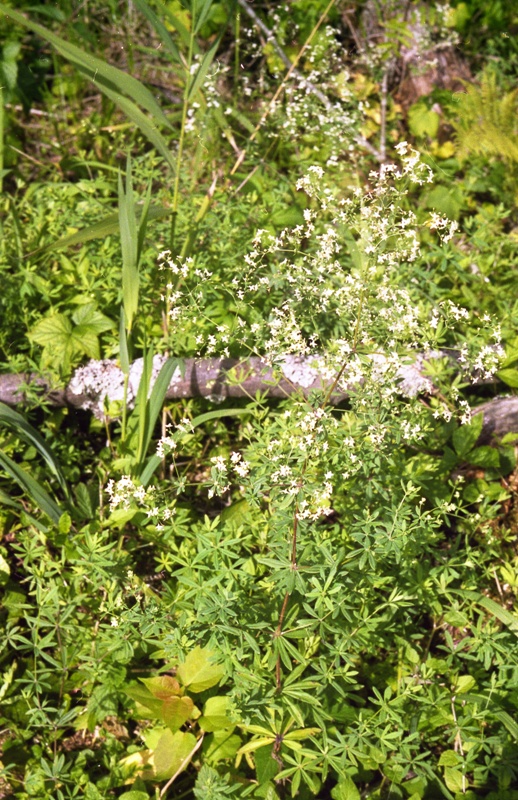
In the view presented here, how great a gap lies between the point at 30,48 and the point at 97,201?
207 centimetres

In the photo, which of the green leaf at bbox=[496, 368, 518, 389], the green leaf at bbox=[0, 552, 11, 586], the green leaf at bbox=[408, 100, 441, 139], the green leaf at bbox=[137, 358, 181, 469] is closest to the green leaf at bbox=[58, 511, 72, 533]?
the green leaf at bbox=[0, 552, 11, 586]

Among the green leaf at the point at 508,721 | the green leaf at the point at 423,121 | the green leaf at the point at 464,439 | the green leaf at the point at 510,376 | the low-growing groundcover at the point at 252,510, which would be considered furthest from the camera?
the green leaf at the point at 423,121

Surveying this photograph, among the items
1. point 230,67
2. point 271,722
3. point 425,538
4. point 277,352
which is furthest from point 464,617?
point 230,67

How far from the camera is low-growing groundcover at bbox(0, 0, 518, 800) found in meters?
2.19

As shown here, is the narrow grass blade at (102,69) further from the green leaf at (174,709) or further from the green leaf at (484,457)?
the green leaf at (174,709)

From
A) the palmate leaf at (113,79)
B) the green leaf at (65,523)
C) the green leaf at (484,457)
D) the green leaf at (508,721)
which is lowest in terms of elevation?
the green leaf at (508,721)

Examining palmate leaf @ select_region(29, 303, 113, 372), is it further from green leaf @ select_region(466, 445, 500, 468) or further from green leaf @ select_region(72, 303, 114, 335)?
green leaf @ select_region(466, 445, 500, 468)

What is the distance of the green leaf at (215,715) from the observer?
2.42 meters

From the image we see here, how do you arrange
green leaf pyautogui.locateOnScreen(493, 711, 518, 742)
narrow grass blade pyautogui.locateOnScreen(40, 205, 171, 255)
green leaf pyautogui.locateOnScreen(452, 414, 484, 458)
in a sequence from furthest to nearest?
green leaf pyautogui.locateOnScreen(452, 414, 484, 458) → narrow grass blade pyautogui.locateOnScreen(40, 205, 171, 255) → green leaf pyautogui.locateOnScreen(493, 711, 518, 742)

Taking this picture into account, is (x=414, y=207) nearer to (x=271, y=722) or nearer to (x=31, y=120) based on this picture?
(x=31, y=120)

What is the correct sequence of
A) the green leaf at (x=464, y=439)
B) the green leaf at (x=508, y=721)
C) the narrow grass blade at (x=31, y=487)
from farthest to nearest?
the green leaf at (x=464, y=439) → the narrow grass blade at (x=31, y=487) → the green leaf at (x=508, y=721)

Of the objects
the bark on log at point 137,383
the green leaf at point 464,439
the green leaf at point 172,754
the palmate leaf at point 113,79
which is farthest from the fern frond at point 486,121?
the green leaf at point 172,754

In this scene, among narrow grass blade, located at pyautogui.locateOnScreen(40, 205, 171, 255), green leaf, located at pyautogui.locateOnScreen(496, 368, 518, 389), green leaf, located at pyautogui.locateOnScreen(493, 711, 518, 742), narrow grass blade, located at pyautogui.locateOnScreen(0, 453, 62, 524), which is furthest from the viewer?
green leaf, located at pyautogui.locateOnScreen(496, 368, 518, 389)

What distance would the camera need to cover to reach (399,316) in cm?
235
